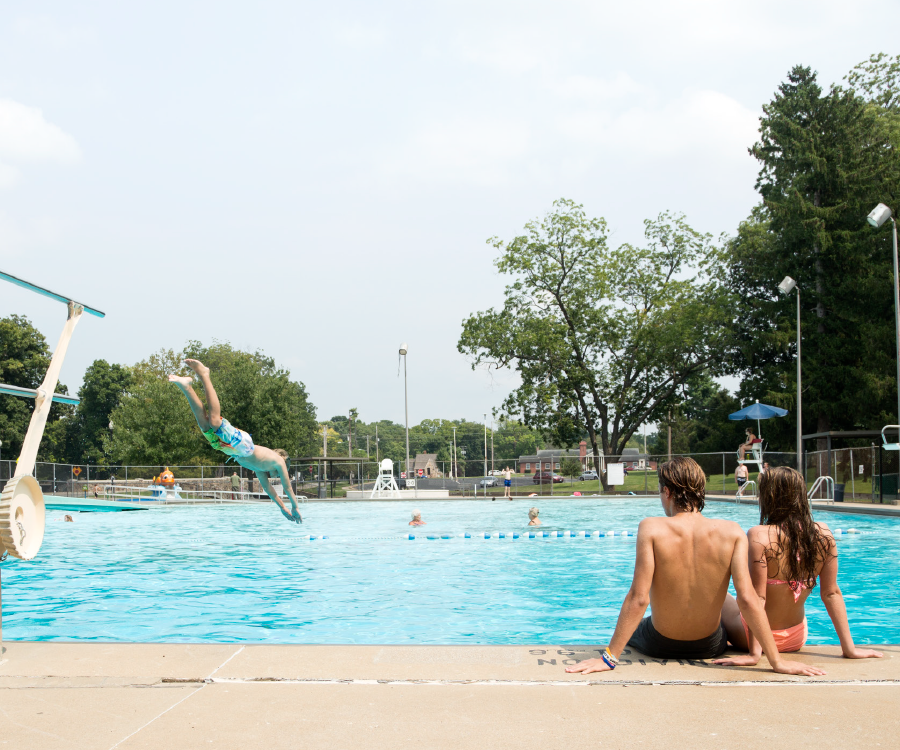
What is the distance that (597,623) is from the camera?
877 cm

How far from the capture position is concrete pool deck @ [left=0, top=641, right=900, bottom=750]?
326 cm

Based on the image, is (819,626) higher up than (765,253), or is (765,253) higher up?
(765,253)

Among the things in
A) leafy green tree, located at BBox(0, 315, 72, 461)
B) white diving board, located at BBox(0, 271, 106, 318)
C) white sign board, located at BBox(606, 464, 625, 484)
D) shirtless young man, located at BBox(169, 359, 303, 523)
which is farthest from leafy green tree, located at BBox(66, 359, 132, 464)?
white diving board, located at BBox(0, 271, 106, 318)

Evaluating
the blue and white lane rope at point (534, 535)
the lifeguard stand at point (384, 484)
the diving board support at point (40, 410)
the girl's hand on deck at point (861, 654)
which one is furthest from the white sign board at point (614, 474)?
the diving board support at point (40, 410)

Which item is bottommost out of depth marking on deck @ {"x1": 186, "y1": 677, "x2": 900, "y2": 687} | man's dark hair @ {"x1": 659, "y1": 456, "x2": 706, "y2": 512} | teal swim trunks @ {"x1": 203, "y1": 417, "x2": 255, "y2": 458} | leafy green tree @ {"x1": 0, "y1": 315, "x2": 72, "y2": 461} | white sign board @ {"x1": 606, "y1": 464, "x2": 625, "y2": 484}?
white sign board @ {"x1": 606, "y1": 464, "x2": 625, "y2": 484}

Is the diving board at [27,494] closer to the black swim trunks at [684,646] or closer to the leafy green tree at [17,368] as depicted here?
the black swim trunks at [684,646]

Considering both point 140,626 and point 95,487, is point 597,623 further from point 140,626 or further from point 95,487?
point 95,487

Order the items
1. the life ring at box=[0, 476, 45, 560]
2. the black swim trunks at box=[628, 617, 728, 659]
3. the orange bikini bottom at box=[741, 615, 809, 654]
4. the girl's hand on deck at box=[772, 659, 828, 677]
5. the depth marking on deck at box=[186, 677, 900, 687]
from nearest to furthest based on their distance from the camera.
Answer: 1. the depth marking on deck at box=[186, 677, 900, 687]
2. the girl's hand on deck at box=[772, 659, 828, 677]
3. the life ring at box=[0, 476, 45, 560]
4. the black swim trunks at box=[628, 617, 728, 659]
5. the orange bikini bottom at box=[741, 615, 809, 654]

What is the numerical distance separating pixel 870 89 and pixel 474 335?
25.7 metres

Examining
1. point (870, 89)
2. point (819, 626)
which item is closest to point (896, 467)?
→ point (819, 626)

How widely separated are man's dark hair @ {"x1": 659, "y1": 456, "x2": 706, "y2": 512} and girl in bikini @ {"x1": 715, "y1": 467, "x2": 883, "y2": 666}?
21.2 inches

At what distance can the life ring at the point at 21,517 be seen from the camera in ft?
14.0

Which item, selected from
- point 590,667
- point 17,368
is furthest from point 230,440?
point 17,368

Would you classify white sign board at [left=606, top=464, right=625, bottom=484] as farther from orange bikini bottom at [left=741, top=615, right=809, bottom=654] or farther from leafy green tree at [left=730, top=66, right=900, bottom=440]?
orange bikini bottom at [left=741, top=615, right=809, bottom=654]
